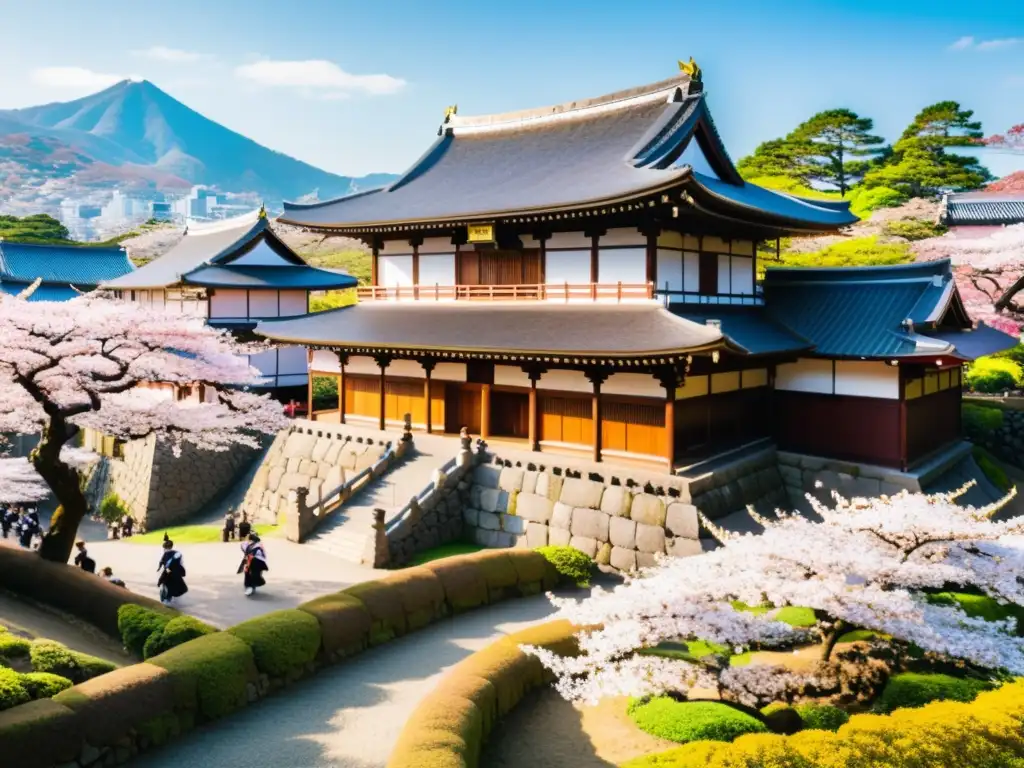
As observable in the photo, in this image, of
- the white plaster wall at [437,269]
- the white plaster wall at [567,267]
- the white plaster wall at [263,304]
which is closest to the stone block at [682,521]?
the white plaster wall at [567,267]

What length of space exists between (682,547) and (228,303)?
86.3 feet

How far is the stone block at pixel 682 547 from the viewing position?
18.9 meters

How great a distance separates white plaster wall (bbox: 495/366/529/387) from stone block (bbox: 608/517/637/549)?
559 centimetres

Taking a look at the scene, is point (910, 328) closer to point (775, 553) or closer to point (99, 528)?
point (775, 553)

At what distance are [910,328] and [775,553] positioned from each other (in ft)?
43.7

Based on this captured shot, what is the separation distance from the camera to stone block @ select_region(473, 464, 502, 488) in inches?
909

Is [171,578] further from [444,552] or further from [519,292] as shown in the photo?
[519,292]

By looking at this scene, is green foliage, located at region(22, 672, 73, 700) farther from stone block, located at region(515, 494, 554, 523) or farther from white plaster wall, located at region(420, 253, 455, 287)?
white plaster wall, located at region(420, 253, 455, 287)

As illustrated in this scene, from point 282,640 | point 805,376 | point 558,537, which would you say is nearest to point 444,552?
point 558,537

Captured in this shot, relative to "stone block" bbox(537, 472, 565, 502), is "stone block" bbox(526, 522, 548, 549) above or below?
below

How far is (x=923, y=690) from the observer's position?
1273cm

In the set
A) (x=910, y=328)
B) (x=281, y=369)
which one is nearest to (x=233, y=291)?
(x=281, y=369)

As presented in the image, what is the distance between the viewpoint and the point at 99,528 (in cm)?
3306

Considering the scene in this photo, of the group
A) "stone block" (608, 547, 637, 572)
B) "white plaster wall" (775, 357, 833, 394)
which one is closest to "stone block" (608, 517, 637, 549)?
"stone block" (608, 547, 637, 572)
